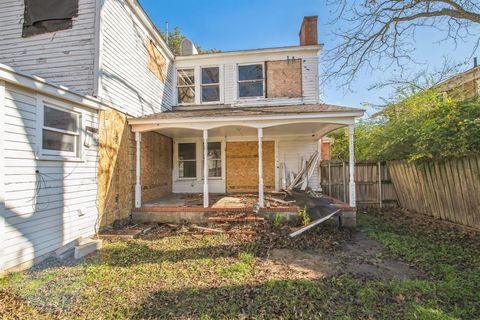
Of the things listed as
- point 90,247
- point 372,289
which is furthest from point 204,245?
point 372,289

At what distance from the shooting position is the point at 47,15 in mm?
6324

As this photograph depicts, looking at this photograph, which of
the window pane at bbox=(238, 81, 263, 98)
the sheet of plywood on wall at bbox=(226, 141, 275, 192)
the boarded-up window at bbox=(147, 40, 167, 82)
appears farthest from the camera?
the sheet of plywood on wall at bbox=(226, 141, 275, 192)

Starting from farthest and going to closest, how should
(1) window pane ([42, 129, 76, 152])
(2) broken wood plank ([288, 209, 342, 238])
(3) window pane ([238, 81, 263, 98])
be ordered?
(3) window pane ([238, 81, 263, 98]), (2) broken wood plank ([288, 209, 342, 238]), (1) window pane ([42, 129, 76, 152])

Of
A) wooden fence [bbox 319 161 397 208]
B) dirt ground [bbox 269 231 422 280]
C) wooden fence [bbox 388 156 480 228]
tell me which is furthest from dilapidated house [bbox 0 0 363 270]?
wooden fence [bbox 388 156 480 228]

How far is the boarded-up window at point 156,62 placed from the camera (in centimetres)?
878

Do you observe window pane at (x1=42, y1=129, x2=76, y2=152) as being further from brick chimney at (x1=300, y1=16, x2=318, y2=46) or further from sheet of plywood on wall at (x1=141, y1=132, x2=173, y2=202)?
brick chimney at (x1=300, y1=16, x2=318, y2=46)

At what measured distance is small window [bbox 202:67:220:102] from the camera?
1033 centimetres

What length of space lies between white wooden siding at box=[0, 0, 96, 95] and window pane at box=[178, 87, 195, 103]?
489 cm

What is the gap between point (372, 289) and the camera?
11.0 ft

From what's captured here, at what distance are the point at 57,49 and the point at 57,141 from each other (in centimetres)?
304

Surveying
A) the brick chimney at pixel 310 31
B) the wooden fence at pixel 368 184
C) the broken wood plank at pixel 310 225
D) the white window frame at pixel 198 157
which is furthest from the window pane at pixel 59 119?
the brick chimney at pixel 310 31

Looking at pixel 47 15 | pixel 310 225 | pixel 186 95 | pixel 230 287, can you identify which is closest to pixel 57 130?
pixel 47 15

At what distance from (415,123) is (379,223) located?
10.7 ft

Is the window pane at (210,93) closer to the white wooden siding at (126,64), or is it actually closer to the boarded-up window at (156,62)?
the boarded-up window at (156,62)
